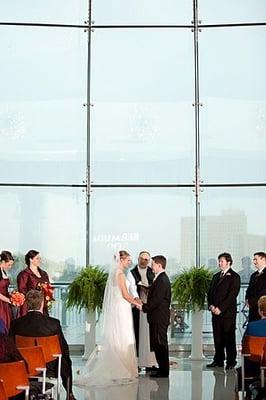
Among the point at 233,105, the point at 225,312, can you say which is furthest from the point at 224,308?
the point at 233,105

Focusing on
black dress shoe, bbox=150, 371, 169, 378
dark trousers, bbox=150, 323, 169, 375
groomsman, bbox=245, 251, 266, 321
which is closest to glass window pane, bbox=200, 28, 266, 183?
groomsman, bbox=245, 251, 266, 321

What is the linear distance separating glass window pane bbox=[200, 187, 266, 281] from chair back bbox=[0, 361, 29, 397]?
8.35 metres

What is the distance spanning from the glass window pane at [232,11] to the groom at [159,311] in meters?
5.37

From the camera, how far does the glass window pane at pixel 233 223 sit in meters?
13.2

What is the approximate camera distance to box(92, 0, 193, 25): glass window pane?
44.5 feet

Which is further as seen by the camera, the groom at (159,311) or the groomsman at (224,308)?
the groomsman at (224,308)

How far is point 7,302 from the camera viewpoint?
402 inches

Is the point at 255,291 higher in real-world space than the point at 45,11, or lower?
lower

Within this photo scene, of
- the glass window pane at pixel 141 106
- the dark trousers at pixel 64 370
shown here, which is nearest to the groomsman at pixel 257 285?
the glass window pane at pixel 141 106

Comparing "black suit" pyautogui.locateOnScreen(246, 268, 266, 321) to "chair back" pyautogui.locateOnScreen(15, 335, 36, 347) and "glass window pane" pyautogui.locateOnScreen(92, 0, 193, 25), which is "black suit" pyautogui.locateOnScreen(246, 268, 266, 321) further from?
"glass window pane" pyautogui.locateOnScreen(92, 0, 193, 25)

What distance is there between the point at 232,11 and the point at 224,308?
530 cm

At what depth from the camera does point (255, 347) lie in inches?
262

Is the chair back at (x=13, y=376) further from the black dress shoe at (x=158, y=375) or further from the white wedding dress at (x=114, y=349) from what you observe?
the black dress shoe at (x=158, y=375)

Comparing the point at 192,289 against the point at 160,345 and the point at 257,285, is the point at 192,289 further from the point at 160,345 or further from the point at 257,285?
the point at 160,345
